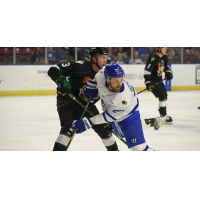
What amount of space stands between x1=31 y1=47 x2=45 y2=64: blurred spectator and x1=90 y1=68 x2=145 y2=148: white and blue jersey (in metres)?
7.91

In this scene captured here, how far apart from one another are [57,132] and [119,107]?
7.14 ft

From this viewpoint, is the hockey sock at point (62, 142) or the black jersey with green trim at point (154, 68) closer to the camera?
the hockey sock at point (62, 142)

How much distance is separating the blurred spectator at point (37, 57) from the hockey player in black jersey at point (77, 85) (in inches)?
293

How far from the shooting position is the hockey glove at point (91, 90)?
2806mm

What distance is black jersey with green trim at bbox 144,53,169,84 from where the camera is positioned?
530 centimetres

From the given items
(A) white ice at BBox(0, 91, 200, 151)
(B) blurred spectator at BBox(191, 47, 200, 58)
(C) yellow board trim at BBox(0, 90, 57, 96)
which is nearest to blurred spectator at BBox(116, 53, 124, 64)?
(C) yellow board trim at BBox(0, 90, 57, 96)

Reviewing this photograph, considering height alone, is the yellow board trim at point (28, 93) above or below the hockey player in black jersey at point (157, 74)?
below

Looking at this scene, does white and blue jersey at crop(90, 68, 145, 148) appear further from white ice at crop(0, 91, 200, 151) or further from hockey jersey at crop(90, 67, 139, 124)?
white ice at crop(0, 91, 200, 151)

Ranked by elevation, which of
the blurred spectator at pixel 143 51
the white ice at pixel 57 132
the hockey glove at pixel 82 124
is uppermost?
the blurred spectator at pixel 143 51

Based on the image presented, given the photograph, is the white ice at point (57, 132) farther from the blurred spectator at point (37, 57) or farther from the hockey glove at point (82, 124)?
the blurred spectator at point (37, 57)

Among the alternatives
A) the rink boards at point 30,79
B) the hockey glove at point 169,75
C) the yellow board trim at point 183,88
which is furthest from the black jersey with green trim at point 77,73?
the yellow board trim at point 183,88

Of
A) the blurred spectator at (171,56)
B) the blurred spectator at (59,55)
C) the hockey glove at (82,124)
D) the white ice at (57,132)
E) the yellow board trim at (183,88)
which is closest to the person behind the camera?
the hockey glove at (82,124)

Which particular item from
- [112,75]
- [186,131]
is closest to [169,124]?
[186,131]
